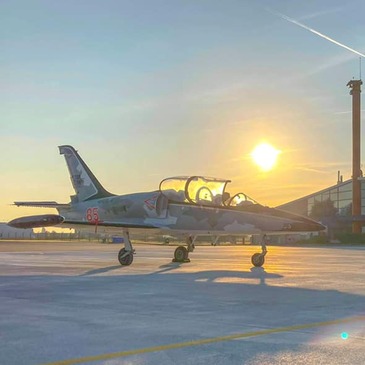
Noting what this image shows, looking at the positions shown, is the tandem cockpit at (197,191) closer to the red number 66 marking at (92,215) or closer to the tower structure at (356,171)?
the red number 66 marking at (92,215)

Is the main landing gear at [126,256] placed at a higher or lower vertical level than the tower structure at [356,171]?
lower

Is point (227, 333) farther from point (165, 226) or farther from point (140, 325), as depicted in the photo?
point (165, 226)

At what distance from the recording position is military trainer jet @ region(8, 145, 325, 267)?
64.8 feet

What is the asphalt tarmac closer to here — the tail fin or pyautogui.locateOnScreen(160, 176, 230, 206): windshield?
pyautogui.locateOnScreen(160, 176, 230, 206): windshield

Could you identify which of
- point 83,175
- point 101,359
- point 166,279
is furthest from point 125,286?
point 83,175

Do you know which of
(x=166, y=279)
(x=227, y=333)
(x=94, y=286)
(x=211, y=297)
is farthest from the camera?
(x=166, y=279)

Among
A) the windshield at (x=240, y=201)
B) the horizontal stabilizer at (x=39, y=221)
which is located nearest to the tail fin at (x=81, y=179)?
the windshield at (x=240, y=201)

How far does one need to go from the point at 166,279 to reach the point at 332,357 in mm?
9585

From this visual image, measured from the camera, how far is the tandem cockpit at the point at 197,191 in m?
21.4

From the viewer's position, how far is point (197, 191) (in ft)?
71.8

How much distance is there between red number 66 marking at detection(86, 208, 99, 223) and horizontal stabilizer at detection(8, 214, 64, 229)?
5784 millimetres

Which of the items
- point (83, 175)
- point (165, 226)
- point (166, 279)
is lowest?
point (166, 279)

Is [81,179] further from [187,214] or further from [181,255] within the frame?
[187,214]

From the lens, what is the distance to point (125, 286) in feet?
43.7
